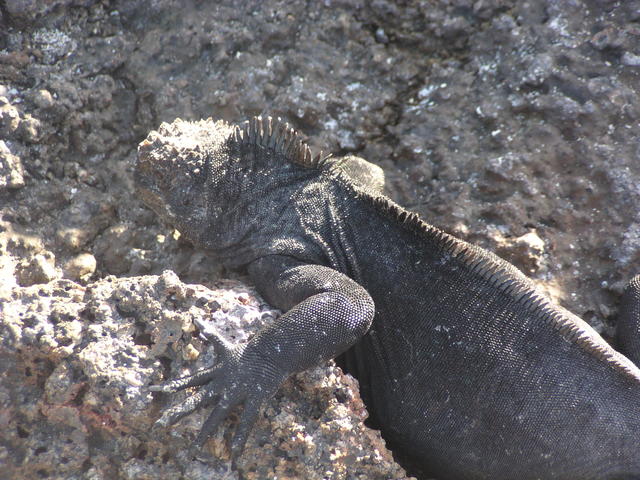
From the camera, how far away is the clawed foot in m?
2.35

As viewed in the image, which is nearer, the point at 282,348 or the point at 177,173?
the point at 282,348

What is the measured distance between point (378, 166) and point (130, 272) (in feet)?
5.20

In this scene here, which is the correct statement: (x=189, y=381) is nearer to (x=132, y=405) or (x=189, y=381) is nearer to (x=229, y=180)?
(x=132, y=405)

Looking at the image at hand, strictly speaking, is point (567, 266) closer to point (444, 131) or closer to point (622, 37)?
point (444, 131)

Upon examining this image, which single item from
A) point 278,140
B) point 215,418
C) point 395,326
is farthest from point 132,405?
point 278,140

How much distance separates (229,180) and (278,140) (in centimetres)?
33

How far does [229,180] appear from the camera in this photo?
3.24m

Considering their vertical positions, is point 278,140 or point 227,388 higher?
point 278,140

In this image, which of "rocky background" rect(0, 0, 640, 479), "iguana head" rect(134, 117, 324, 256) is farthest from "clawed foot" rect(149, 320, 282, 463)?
"iguana head" rect(134, 117, 324, 256)

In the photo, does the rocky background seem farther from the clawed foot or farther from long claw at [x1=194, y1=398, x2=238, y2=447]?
long claw at [x1=194, y1=398, x2=238, y2=447]

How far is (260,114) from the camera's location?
3812 millimetres

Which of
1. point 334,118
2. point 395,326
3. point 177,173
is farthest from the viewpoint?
point 334,118

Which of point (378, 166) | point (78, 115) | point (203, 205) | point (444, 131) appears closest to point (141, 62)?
point (78, 115)

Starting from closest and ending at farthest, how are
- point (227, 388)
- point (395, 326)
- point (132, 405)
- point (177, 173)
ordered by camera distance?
1. point (132, 405)
2. point (227, 388)
3. point (395, 326)
4. point (177, 173)
